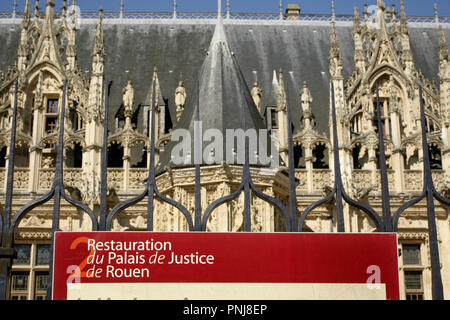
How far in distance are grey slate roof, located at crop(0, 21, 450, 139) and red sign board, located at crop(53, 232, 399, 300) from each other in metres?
12.7

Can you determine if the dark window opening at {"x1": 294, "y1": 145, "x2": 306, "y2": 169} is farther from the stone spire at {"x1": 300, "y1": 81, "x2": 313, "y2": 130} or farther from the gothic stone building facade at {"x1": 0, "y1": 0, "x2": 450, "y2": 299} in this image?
the stone spire at {"x1": 300, "y1": 81, "x2": 313, "y2": 130}

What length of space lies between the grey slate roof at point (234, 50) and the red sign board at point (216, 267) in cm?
1267

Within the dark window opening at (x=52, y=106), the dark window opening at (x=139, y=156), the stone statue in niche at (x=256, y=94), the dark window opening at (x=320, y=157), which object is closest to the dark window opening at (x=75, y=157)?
the dark window opening at (x=52, y=106)

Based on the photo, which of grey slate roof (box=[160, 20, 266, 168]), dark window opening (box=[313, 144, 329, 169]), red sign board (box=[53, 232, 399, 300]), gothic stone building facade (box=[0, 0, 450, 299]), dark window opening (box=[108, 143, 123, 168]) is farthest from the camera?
dark window opening (box=[313, 144, 329, 169])

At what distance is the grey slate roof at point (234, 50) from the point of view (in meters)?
Result: 20.3

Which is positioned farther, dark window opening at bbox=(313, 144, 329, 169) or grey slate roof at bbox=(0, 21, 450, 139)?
grey slate roof at bbox=(0, 21, 450, 139)

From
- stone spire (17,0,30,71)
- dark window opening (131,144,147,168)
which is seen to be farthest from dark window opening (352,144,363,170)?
stone spire (17,0,30,71)

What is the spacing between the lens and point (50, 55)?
1859 cm

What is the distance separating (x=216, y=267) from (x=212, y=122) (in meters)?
8.07

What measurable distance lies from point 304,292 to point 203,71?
10167 mm

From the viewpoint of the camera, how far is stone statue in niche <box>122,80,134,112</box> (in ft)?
59.0

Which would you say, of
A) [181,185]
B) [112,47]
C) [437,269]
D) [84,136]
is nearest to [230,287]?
[437,269]

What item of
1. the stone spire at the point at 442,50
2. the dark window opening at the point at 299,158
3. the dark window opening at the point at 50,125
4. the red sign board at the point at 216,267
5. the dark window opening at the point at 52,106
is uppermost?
the stone spire at the point at 442,50

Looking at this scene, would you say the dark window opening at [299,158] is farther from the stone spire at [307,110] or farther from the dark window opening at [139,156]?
the dark window opening at [139,156]
